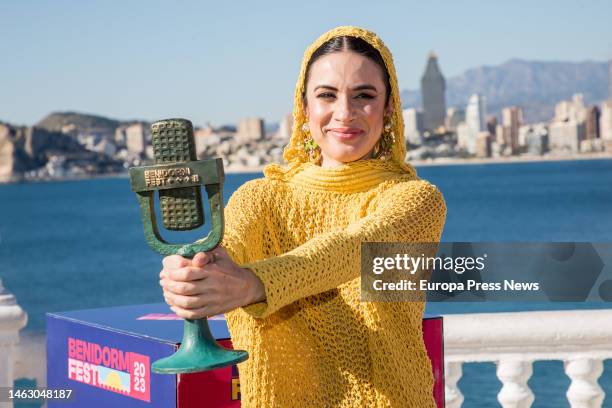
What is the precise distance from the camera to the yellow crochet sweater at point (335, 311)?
2145mm

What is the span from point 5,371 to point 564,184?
88658mm

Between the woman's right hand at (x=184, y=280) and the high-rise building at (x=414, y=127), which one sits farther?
the high-rise building at (x=414, y=127)

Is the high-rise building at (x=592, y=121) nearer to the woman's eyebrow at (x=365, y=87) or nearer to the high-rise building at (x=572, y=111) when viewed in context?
the high-rise building at (x=572, y=111)

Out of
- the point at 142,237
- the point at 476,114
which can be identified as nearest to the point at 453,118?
the point at 476,114

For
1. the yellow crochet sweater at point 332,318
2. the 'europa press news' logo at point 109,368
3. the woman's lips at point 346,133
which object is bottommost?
the 'europa press news' logo at point 109,368

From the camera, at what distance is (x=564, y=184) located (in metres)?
89.3

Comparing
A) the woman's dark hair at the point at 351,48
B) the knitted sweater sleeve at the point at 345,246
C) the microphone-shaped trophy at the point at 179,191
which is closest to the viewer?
the microphone-shaped trophy at the point at 179,191

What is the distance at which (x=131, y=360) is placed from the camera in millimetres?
2734

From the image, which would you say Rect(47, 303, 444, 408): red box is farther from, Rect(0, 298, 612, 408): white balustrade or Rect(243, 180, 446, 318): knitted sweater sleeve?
Rect(0, 298, 612, 408): white balustrade

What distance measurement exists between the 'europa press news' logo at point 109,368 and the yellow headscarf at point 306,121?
0.69m

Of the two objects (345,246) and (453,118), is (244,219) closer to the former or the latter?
(345,246)

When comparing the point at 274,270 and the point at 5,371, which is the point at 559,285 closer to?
the point at 274,270

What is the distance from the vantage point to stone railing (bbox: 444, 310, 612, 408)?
3.86 meters

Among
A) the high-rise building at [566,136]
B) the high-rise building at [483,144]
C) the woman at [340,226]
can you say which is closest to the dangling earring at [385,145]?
the woman at [340,226]
